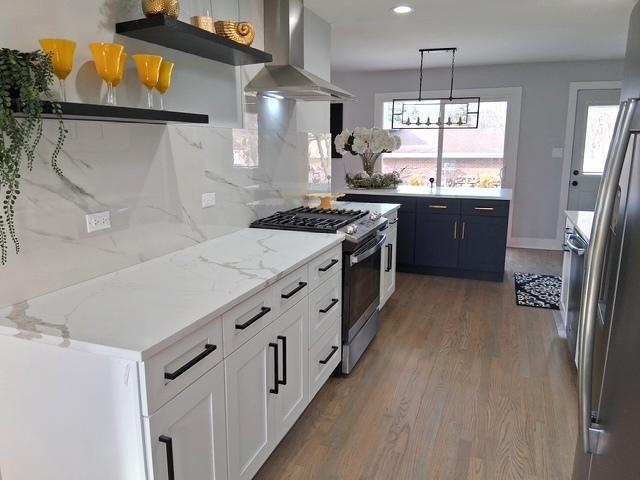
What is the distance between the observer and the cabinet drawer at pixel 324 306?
2.36 m

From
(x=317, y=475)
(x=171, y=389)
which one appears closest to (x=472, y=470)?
(x=317, y=475)

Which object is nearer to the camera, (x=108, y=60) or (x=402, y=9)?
(x=108, y=60)

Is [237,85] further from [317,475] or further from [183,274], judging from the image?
[317,475]

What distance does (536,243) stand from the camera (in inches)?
257

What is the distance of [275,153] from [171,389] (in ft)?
7.10

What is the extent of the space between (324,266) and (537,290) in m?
3.04

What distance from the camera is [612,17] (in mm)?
3867

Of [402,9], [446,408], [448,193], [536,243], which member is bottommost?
[446,408]

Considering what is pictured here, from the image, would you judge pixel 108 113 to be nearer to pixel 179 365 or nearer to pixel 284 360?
pixel 179 365

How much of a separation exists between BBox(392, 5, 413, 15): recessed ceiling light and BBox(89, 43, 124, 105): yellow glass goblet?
8.31 feet

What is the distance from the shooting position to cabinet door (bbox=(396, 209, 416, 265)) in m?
5.05

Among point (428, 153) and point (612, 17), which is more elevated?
point (612, 17)

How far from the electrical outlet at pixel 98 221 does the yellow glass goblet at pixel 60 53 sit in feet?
1.67

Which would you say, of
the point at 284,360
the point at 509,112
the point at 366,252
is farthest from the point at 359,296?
the point at 509,112
